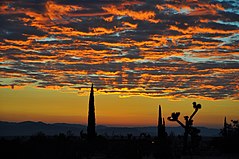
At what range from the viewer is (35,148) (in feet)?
90.2

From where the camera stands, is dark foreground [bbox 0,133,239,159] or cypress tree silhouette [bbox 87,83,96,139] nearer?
dark foreground [bbox 0,133,239,159]

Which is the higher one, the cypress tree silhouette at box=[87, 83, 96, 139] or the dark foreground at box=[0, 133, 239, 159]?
the cypress tree silhouette at box=[87, 83, 96, 139]

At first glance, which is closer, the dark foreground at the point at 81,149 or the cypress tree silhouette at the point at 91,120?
the dark foreground at the point at 81,149

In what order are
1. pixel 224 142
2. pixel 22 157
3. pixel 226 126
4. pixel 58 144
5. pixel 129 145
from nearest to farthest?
pixel 22 157, pixel 58 144, pixel 129 145, pixel 224 142, pixel 226 126

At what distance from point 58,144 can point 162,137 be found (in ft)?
50.2

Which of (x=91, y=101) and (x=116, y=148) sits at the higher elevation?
(x=91, y=101)

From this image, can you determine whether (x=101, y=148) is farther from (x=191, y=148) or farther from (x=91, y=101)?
(x=191, y=148)

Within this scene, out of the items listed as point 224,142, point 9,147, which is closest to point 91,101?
point 224,142

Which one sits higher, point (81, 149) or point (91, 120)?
point (91, 120)

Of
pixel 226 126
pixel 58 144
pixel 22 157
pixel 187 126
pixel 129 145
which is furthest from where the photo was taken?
pixel 226 126

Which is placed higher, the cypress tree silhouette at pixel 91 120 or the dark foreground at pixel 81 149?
the cypress tree silhouette at pixel 91 120

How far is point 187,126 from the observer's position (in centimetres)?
3541

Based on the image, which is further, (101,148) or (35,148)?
(101,148)

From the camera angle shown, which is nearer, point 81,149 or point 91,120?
point 81,149
